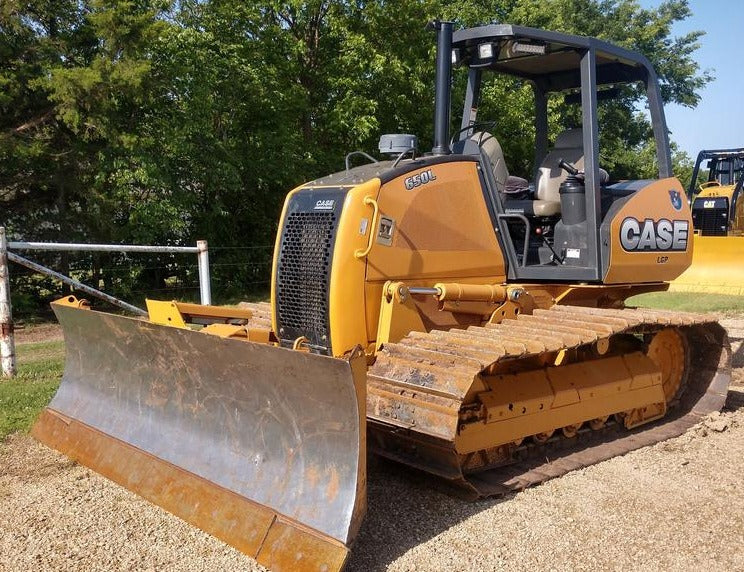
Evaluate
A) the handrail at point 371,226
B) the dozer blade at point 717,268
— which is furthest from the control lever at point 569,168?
the dozer blade at point 717,268

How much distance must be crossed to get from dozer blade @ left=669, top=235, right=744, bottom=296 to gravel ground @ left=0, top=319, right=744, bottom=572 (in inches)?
432

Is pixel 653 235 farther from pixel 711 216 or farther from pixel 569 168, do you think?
pixel 711 216

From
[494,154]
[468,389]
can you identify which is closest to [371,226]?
[468,389]

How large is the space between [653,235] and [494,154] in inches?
59.8

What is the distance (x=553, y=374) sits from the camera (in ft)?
16.6

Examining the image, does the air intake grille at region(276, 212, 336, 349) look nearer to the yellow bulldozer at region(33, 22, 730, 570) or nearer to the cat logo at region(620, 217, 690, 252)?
the yellow bulldozer at region(33, 22, 730, 570)

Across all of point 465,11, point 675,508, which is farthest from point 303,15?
point 675,508

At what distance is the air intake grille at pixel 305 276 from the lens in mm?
4602

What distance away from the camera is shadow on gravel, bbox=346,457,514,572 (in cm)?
366

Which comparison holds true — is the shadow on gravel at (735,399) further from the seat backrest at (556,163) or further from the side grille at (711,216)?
the side grille at (711,216)

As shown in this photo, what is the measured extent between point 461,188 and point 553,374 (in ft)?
4.70

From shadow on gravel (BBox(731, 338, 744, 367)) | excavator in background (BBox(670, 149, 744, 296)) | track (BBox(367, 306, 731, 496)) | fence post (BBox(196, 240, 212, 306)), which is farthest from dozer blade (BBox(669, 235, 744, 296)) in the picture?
track (BBox(367, 306, 731, 496))

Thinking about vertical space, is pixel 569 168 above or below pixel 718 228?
above

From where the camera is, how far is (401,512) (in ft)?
13.6
